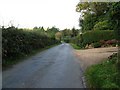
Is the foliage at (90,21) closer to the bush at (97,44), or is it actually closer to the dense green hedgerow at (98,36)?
the dense green hedgerow at (98,36)

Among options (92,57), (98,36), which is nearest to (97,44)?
(98,36)

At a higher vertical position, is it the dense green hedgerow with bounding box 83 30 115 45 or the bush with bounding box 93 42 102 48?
the dense green hedgerow with bounding box 83 30 115 45

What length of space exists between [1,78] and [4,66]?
4864mm

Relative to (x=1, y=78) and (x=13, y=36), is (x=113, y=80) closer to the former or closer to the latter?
(x=1, y=78)

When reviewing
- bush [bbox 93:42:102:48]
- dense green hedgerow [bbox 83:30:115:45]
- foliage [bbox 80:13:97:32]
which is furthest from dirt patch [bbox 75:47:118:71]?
foliage [bbox 80:13:97:32]

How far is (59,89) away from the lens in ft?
34.1

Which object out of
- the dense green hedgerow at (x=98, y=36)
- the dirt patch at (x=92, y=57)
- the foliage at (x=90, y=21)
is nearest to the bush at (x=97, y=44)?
the dense green hedgerow at (x=98, y=36)

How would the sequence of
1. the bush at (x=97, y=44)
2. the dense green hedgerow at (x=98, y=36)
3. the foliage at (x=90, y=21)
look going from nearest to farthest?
the bush at (x=97, y=44)
the dense green hedgerow at (x=98, y=36)
the foliage at (x=90, y=21)

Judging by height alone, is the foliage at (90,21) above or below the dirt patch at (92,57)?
above

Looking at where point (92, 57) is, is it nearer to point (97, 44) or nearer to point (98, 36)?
point (97, 44)

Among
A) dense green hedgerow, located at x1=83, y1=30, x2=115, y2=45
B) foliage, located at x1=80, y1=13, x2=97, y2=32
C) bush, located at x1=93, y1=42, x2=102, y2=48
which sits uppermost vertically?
foliage, located at x1=80, y1=13, x2=97, y2=32

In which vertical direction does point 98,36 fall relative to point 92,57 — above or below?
above

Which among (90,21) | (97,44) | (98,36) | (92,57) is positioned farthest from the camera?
(90,21)

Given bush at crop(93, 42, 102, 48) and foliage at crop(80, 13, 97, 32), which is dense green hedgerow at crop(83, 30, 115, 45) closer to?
bush at crop(93, 42, 102, 48)
